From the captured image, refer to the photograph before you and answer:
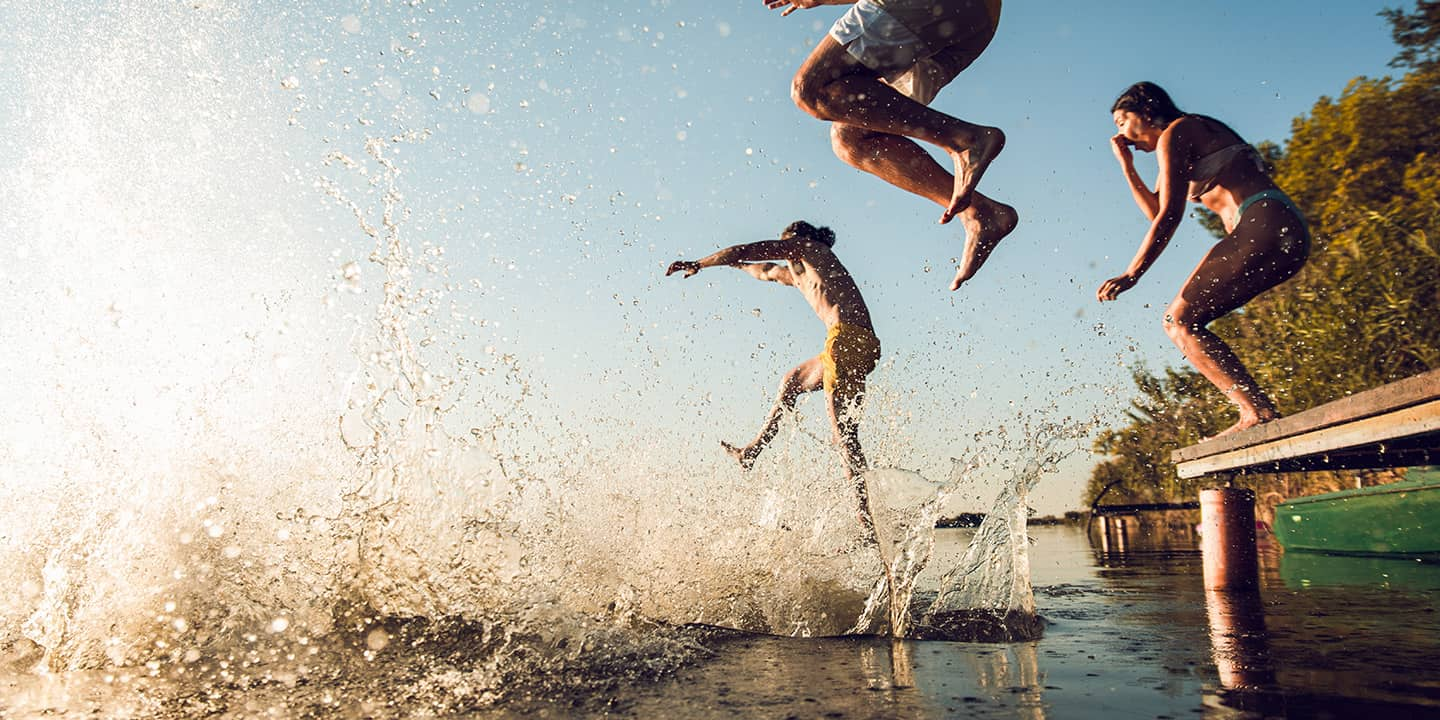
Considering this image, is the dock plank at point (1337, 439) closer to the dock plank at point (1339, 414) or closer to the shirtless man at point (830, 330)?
the dock plank at point (1339, 414)

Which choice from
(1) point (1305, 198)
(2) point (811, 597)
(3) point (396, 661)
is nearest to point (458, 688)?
(3) point (396, 661)

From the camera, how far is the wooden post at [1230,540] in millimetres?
5070

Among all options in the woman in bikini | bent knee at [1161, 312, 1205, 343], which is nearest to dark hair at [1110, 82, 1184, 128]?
the woman in bikini

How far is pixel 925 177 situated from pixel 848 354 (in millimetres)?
2000

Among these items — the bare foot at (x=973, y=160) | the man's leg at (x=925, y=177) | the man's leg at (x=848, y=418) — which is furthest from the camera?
the man's leg at (x=848, y=418)

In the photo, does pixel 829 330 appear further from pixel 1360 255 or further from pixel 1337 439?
pixel 1360 255

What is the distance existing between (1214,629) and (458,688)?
9.03 ft

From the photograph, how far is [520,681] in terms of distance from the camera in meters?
2.54

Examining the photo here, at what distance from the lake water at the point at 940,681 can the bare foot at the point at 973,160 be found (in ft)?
5.45

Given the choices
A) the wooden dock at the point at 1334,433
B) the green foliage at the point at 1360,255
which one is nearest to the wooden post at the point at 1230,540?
the wooden dock at the point at 1334,433

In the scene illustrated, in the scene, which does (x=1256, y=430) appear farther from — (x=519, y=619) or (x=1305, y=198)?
(x=1305, y=198)

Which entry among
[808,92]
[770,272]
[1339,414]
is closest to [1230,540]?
[1339,414]

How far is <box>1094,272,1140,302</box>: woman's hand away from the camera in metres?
4.43

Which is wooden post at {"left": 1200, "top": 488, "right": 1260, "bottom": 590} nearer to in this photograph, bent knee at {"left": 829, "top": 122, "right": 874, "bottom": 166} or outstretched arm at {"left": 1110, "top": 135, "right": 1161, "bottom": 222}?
outstretched arm at {"left": 1110, "top": 135, "right": 1161, "bottom": 222}
